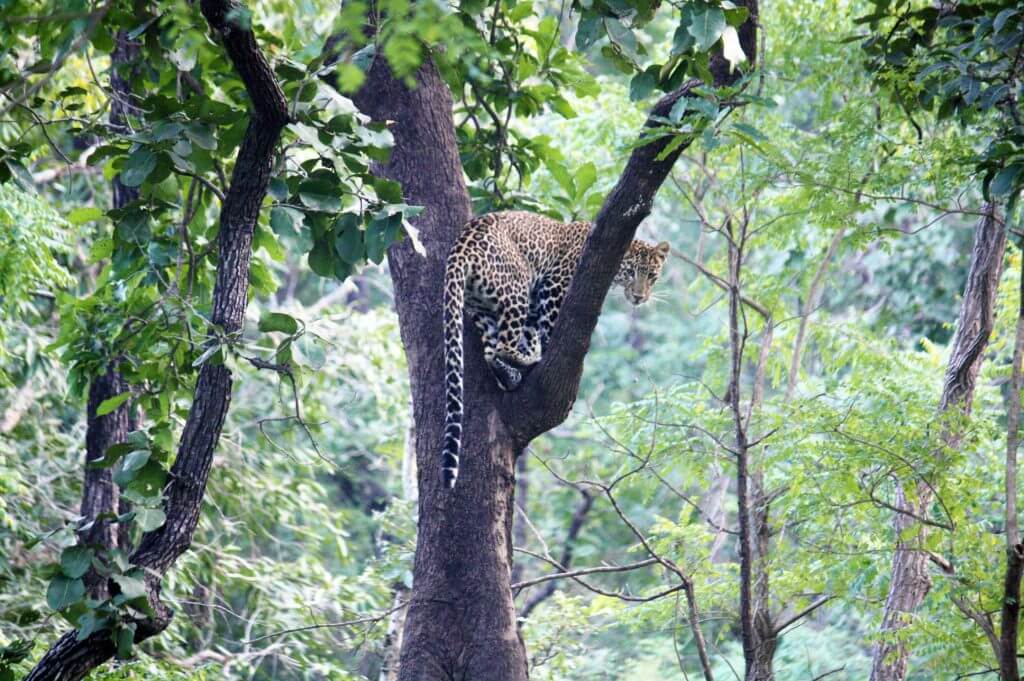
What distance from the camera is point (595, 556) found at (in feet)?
43.7

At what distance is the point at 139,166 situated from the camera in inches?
145

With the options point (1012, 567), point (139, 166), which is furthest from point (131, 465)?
point (1012, 567)

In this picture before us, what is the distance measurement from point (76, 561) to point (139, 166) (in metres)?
1.30

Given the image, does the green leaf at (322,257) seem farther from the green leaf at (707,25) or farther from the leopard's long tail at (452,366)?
the green leaf at (707,25)

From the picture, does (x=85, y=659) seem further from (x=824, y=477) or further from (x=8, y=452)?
(x=8, y=452)

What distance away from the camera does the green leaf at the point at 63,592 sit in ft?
10.7

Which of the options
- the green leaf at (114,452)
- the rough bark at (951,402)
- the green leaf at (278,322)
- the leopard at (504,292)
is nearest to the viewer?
the green leaf at (114,452)

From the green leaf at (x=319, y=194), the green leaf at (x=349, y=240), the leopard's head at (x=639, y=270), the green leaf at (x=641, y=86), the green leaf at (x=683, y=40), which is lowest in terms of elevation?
the green leaf at (x=349, y=240)

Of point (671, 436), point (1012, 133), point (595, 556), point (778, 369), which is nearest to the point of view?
point (1012, 133)

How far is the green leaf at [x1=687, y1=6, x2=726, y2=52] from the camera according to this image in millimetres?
3408

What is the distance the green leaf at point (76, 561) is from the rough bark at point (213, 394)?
Answer: 0.23 m

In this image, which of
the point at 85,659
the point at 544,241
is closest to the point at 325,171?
the point at 85,659

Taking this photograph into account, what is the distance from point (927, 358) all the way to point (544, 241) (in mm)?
2844

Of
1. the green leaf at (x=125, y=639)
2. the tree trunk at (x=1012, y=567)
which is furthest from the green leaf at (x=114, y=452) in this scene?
the tree trunk at (x=1012, y=567)
